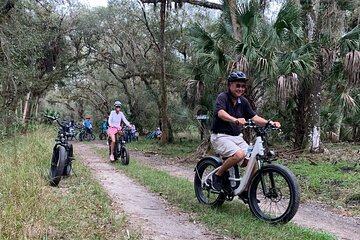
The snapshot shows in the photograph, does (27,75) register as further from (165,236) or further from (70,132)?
(165,236)

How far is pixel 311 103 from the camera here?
12.4 m

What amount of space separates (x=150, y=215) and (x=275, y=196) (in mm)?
1671

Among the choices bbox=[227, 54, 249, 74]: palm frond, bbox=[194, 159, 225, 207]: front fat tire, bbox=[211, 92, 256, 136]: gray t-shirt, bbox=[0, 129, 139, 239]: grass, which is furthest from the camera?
bbox=[227, 54, 249, 74]: palm frond

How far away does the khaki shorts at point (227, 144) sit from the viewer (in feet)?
16.5

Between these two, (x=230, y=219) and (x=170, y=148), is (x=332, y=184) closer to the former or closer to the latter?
(x=230, y=219)

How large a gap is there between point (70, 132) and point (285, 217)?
493cm

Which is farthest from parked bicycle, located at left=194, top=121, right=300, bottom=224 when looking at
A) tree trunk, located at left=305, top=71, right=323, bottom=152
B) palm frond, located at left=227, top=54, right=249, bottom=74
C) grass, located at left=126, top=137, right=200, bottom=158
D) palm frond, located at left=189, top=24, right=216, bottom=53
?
grass, located at left=126, top=137, right=200, bottom=158

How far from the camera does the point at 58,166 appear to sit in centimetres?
670

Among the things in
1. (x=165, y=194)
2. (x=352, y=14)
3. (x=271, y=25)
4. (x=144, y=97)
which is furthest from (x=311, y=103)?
(x=144, y=97)

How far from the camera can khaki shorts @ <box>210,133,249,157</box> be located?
502cm

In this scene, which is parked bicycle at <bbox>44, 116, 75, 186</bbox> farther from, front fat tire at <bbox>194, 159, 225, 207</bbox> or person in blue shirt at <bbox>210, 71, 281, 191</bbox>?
person in blue shirt at <bbox>210, 71, 281, 191</bbox>

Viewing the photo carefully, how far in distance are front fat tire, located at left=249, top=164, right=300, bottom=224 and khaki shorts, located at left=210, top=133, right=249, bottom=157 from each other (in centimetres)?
43

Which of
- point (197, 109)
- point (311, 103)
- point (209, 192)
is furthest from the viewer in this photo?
point (197, 109)

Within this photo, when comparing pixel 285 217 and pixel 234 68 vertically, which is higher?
pixel 234 68
